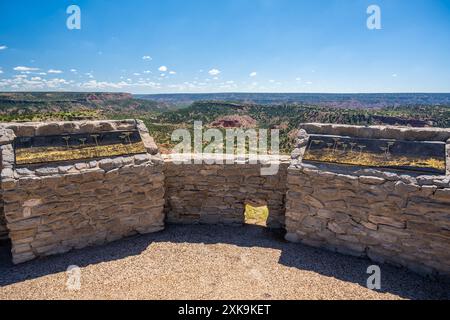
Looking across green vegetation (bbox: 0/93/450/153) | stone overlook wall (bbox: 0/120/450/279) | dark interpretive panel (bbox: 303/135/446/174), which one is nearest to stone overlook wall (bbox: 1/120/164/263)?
stone overlook wall (bbox: 0/120/450/279)

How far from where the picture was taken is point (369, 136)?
6.65 metres

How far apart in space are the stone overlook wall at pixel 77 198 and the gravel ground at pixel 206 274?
348 mm

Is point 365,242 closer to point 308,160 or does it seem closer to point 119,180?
point 308,160

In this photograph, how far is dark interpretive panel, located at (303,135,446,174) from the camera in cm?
566

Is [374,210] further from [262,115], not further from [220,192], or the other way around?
[262,115]

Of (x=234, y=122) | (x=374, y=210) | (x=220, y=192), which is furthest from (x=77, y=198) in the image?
(x=234, y=122)

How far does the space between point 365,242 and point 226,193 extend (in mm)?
3171

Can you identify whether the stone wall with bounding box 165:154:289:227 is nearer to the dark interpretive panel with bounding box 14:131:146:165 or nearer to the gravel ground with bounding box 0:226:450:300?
the gravel ground with bounding box 0:226:450:300

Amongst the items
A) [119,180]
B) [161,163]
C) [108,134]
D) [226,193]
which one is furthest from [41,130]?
[226,193]

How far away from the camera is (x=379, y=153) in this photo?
243 inches

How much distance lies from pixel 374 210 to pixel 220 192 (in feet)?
11.1

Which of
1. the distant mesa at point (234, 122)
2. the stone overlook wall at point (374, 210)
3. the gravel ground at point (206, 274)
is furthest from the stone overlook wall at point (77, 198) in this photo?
the distant mesa at point (234, 122)

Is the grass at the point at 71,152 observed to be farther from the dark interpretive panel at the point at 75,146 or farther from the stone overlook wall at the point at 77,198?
the stone overlook wall at the point at 77,198
